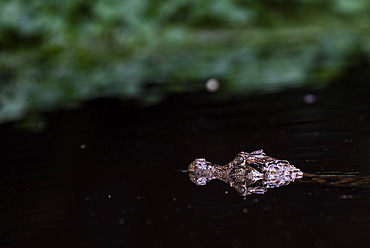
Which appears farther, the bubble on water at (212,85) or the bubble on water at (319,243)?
the bubble on water at (212,85)

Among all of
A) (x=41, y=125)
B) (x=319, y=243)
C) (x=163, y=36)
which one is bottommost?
(x=319, y=243)

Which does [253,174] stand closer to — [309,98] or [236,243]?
[236,243]

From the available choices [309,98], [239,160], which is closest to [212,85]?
[309,98]

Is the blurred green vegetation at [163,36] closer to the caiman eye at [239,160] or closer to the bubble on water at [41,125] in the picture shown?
the bubble on water at [41,125]

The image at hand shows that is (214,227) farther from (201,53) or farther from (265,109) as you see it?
(201,53)

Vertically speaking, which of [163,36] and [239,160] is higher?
[163,36]

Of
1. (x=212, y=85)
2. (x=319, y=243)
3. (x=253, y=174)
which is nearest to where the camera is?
(x=319, y=243)

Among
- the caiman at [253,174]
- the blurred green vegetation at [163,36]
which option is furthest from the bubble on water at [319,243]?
the blurred green vegetation at [163,36]
